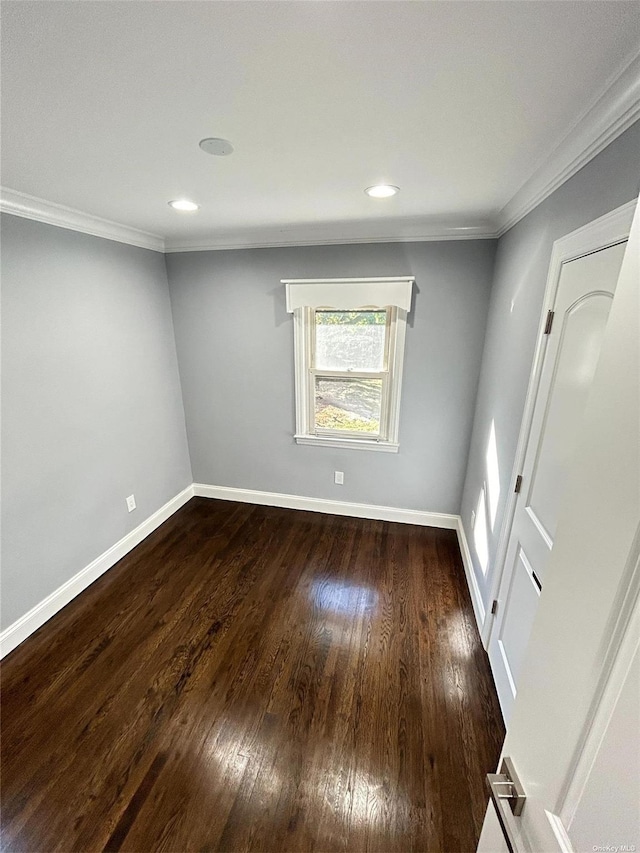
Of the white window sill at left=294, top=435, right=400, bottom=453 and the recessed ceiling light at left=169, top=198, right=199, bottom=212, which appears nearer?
the recessed ceiling light at left=169, top=198, right=199, bottom=212

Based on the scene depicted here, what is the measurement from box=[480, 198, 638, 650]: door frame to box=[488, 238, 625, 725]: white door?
27 mm

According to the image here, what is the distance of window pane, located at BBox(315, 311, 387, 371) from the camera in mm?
2688

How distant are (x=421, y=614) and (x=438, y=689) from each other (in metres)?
0.47

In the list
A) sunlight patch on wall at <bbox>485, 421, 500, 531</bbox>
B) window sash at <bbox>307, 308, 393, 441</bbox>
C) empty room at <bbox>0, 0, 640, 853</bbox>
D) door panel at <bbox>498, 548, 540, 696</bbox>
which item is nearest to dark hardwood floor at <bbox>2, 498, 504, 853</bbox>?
empty room at <bbox>0, 0, 640, 853</bbox>

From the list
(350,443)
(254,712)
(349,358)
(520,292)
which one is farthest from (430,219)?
(254,712)

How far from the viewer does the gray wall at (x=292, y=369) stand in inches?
97.1

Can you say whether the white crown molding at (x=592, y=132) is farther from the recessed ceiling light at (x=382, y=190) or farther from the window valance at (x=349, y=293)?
the window valance at (x=349, y=293)

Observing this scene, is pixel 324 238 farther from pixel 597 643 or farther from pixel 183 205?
pixel 597 643

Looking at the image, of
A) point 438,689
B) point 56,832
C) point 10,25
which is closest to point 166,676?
point 56,832

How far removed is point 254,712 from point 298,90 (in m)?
2.37

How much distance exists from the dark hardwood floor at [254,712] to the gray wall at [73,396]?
0.46 m

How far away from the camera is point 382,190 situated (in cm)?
171

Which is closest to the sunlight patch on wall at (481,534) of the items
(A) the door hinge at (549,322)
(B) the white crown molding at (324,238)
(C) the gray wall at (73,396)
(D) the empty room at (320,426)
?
(D) the empty room at (320,426)

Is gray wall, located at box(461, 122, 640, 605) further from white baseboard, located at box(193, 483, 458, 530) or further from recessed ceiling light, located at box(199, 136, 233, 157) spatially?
recessed ceiling light, located at box(199, 136, 233, 157)
